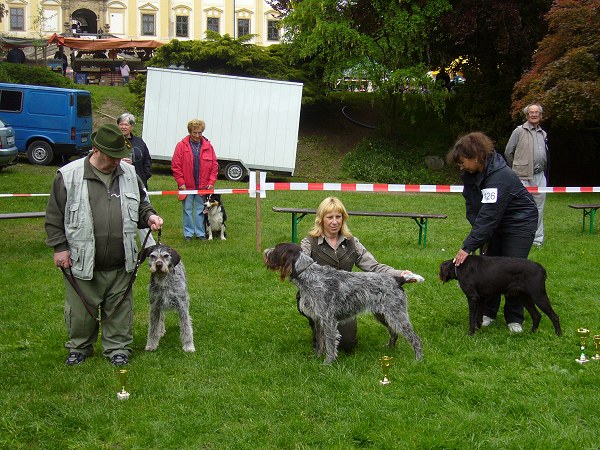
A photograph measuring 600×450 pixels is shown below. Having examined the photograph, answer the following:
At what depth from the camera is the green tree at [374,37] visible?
22922mm

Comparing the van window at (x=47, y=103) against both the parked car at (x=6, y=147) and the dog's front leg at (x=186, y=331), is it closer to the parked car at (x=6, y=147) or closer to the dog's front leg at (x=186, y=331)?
the parked car at (x=6, y=147)

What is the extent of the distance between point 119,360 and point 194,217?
5.75 meters

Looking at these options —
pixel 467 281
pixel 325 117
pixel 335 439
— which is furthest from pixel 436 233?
pixel 325 117

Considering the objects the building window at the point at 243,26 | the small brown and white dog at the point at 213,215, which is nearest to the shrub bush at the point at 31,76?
the small brown and white dog at the point at 213,215

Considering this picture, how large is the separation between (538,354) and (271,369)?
Answer: 7.35ft

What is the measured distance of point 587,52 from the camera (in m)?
17.7

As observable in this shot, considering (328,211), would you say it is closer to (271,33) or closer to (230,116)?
(230,116)

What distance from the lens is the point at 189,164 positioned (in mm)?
10742

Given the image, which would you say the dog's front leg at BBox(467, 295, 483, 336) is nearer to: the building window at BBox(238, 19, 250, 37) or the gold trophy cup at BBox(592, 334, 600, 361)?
the gold trophy cup at BBox(592, 334, 600, 361)

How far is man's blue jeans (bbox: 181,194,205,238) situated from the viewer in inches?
436

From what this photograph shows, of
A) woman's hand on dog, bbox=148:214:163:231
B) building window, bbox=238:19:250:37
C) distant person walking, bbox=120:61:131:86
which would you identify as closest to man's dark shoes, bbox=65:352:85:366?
woman's hand on dog, bbox=148:214:163:231

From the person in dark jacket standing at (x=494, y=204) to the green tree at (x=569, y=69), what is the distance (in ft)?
40.0

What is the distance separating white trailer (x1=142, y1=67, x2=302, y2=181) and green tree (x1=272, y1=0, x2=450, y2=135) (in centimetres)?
342

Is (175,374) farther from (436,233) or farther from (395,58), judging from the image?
(395,58)
